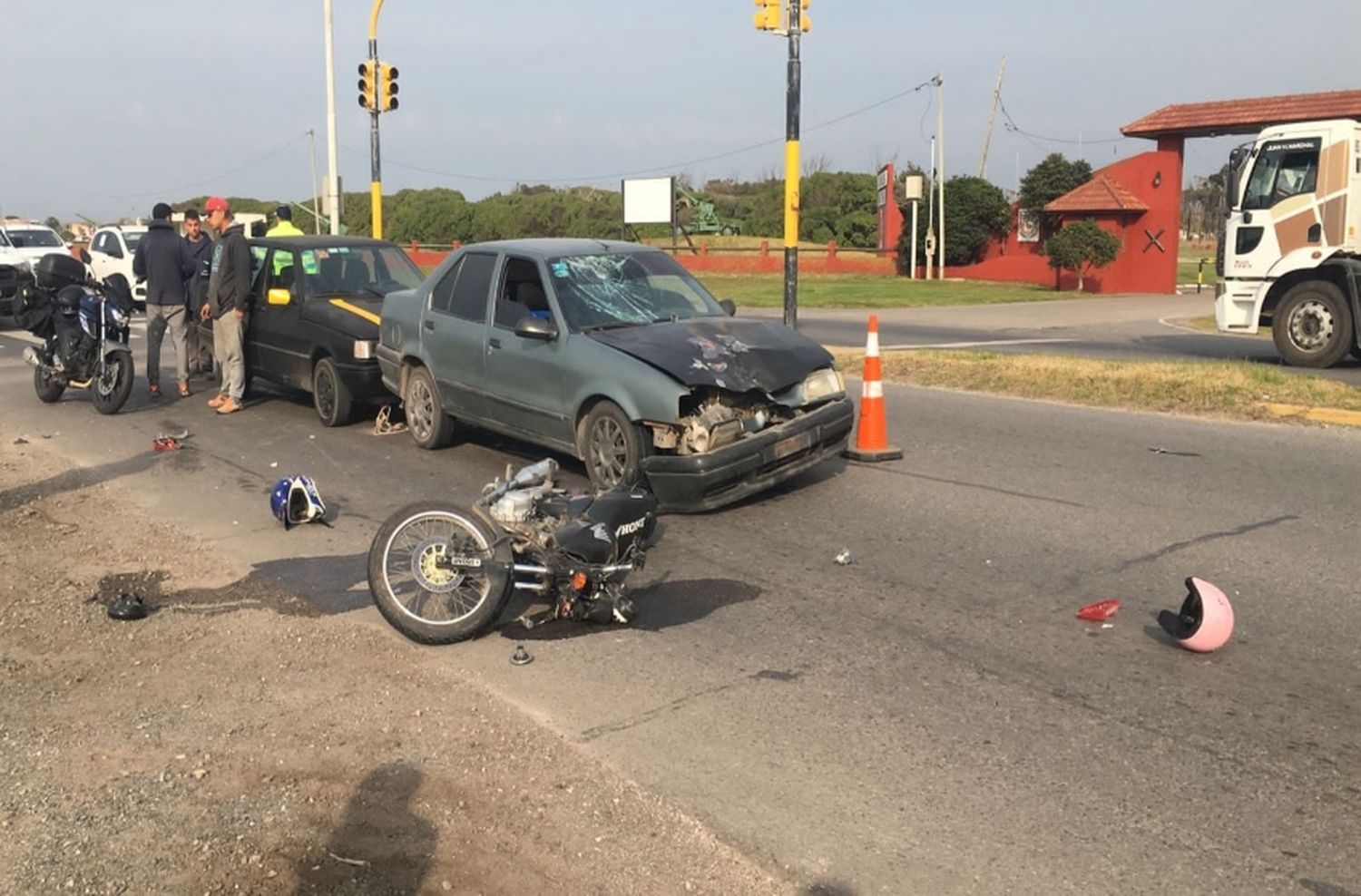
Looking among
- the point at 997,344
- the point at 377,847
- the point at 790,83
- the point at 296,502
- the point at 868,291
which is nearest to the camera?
the point at 377,847

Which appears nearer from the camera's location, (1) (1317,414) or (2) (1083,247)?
(1) (1317,414)

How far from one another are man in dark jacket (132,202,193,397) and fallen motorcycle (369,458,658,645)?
8.43m

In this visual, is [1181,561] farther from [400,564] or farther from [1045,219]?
[1045,219]

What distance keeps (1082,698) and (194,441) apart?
8.47 meters

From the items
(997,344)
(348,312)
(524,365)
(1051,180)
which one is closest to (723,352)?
(524,365)

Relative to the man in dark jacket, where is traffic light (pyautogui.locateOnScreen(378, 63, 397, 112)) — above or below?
above

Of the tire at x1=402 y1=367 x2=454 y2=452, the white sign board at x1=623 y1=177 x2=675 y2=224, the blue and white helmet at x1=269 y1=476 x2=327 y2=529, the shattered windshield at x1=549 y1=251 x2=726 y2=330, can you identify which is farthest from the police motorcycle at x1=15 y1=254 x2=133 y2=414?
the white sign board at x1=623 y1=177 x2=675 y2=224

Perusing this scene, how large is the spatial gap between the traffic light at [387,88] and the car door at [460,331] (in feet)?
49.0

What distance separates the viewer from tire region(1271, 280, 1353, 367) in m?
14.7

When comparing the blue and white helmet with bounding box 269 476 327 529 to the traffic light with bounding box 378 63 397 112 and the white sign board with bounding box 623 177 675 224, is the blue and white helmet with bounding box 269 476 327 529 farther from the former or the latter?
the white sign board with bounding box 623 177 675 224

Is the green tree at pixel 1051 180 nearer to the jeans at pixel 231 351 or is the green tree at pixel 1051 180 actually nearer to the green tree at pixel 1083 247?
the green tree at pixel 1083 247

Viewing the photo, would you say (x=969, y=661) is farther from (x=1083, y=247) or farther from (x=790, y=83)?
(x=1083, y=247)

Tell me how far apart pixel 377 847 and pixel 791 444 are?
14.7ft

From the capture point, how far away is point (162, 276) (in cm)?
1269
